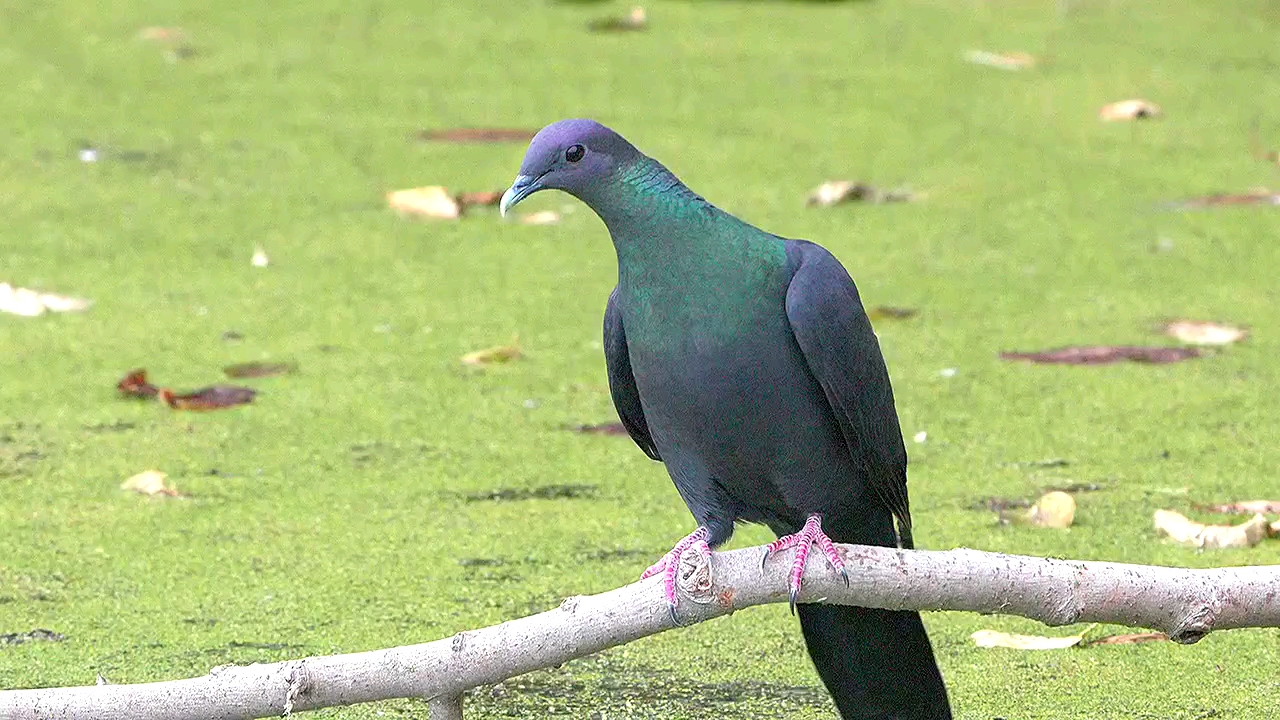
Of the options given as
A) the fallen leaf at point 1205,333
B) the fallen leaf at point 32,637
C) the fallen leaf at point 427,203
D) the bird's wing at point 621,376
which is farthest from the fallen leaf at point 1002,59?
the fallen leaf at point 32,637

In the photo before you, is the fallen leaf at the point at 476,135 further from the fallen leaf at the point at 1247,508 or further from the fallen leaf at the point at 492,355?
the fallen leaf at the point at 1247,508

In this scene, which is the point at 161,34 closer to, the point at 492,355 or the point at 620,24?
the point at 620,24

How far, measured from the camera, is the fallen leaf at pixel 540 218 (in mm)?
4711

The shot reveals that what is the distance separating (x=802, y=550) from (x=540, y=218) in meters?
2.74

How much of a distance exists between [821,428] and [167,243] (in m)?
2.62

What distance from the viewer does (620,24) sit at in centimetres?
637

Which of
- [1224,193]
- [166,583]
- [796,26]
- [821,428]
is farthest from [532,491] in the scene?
[796,26]

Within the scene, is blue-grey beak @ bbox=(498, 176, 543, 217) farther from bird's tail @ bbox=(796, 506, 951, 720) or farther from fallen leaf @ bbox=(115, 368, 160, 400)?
fallen leaf @ bbox=(115, 368, 160, 400)

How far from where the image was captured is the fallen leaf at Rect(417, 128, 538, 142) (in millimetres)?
5242

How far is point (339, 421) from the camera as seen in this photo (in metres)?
3.51

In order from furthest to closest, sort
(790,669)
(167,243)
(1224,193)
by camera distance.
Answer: (1224,193)
(167,243)
(790,669)

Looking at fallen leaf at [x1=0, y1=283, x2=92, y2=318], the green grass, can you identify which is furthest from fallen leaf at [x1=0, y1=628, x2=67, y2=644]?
fallen leaf at [x1=0, y1=283, x2=92, y2=318]

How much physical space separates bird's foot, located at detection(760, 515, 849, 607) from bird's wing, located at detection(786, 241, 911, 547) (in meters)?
0.15

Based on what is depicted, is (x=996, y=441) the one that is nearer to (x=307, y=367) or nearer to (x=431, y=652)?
(x=307, y=367)
